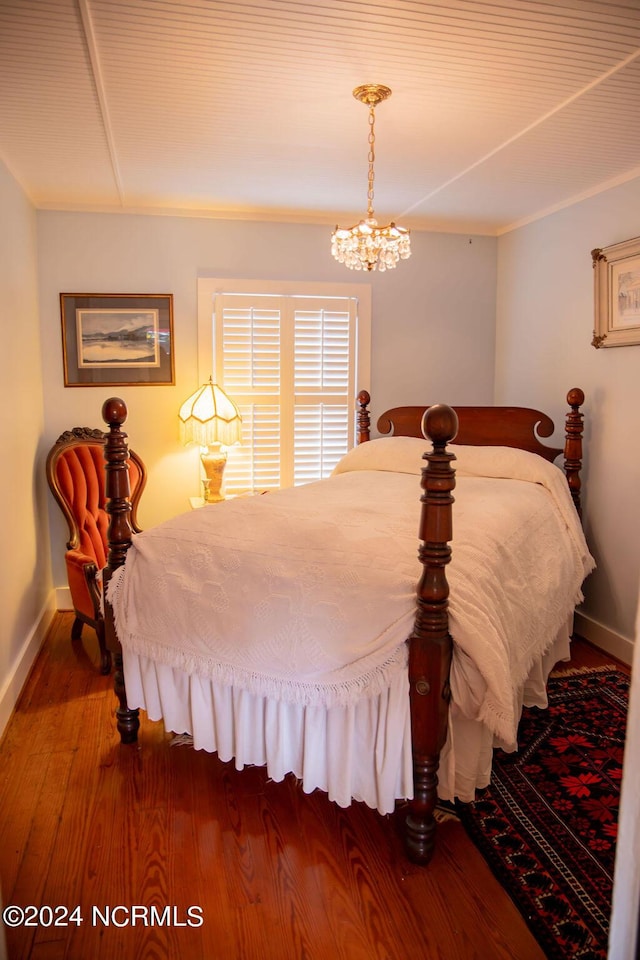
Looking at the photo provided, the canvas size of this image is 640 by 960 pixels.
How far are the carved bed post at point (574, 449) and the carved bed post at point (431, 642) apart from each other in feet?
6.47

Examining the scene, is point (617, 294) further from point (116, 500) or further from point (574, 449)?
point (116, 500)

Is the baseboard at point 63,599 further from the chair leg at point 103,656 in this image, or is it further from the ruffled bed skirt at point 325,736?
the ruffled bed skirt at point 325,736

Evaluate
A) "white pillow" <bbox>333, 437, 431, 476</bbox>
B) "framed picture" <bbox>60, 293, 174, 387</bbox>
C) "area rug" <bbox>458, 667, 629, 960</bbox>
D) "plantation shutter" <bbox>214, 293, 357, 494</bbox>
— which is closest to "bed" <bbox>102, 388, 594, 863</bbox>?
"area rug" <bbox>458, 667, 629, 960</bbox>

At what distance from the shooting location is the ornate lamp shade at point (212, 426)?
3.76m

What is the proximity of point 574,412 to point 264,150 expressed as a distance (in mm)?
2054

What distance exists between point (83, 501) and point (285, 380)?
4.79ft

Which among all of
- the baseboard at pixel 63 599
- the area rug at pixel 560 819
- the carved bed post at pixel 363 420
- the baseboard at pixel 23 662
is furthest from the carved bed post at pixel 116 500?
the carved bed post at pixel 363 420

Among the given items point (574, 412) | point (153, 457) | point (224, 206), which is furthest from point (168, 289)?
point (574, 412)

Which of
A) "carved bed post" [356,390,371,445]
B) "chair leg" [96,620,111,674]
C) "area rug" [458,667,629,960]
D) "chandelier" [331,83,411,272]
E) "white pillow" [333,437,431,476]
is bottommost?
"area rug" [458,667,629,960]

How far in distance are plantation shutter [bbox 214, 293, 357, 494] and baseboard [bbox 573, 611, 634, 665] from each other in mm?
1820

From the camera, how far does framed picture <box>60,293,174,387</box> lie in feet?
12.6

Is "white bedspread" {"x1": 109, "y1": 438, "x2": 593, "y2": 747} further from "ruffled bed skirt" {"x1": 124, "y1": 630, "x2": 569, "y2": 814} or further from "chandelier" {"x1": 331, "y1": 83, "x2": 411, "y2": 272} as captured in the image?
"chandelier" {"x1": 331, "y1": 83, "x2": 411, "y2": 272}

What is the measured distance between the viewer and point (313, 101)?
7.91 feet

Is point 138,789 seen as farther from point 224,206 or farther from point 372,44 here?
point 224,206
